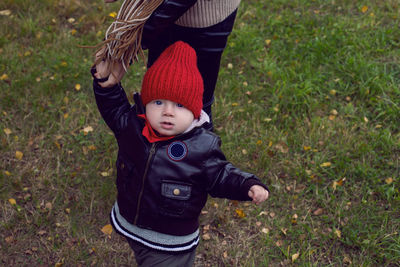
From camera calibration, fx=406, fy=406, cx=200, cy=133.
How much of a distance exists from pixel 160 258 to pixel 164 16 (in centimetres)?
126

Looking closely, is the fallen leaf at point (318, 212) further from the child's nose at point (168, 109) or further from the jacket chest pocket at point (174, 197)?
the child's nose at point (168, 109)

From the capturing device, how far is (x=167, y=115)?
73.5 inches

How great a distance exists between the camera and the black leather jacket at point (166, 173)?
78.0 inches

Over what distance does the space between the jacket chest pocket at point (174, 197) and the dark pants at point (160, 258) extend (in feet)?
0.91

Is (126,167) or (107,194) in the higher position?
(126,167)

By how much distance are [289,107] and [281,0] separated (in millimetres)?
2069

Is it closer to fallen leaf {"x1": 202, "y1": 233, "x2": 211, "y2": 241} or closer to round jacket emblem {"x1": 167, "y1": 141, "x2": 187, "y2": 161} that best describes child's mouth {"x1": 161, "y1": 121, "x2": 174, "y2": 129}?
round jacket emblem {"x1": 167, "y1": 141, "x2": 187, "y2": 161}

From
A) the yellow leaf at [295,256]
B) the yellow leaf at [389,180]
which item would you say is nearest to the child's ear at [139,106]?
the yellow leaf at [295,256]

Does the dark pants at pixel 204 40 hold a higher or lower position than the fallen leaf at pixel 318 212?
higher

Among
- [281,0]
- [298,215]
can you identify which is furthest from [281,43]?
[298,215]

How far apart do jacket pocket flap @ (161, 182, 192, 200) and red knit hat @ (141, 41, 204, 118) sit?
365mm

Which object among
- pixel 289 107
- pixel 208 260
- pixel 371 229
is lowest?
pixel 208 260

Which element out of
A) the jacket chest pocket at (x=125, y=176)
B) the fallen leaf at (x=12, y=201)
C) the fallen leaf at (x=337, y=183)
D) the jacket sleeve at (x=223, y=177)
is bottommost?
the fallen leaf at (x=12, y=201)

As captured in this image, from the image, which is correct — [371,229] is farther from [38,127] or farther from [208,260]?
[38,127]
